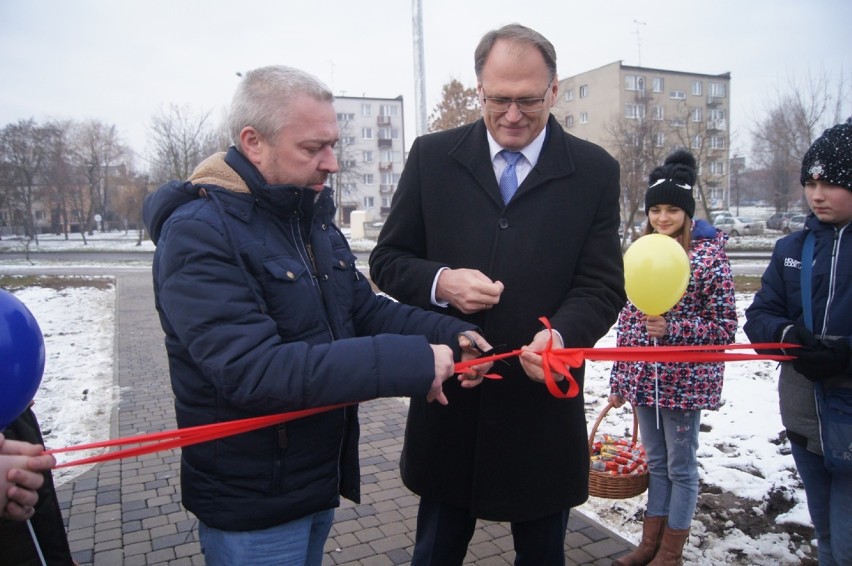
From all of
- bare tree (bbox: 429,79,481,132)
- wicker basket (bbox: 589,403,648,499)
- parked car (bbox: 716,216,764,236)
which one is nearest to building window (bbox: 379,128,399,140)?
parked car (bbox: 716,216,764,236)

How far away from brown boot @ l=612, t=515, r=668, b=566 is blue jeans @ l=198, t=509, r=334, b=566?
219 centimetres

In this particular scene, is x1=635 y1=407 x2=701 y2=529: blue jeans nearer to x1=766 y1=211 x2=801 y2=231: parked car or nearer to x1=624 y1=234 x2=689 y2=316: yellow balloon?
x1=624 y1=234 x2=689 y2=316: yellow balloon

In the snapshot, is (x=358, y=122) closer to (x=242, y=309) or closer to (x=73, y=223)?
(x=73, y=223)

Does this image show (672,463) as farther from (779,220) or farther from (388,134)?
(388,134)

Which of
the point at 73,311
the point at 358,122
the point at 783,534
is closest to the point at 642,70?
the point at 358,122

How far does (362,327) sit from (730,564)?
2.64m

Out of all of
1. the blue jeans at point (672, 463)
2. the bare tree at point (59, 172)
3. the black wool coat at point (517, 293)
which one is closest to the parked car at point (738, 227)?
the blue jeans at point (672, 463)

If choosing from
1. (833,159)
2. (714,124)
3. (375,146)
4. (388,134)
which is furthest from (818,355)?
(388,134)

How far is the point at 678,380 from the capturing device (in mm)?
3404

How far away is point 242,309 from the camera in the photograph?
5.70 feet

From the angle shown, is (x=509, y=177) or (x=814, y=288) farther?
(x=814, y=288)

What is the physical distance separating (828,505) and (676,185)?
1832 mm

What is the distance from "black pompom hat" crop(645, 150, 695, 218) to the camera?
142 inches

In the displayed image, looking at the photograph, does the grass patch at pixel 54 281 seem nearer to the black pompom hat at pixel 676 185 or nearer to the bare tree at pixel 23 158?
the bare tree at pixel 23 158
